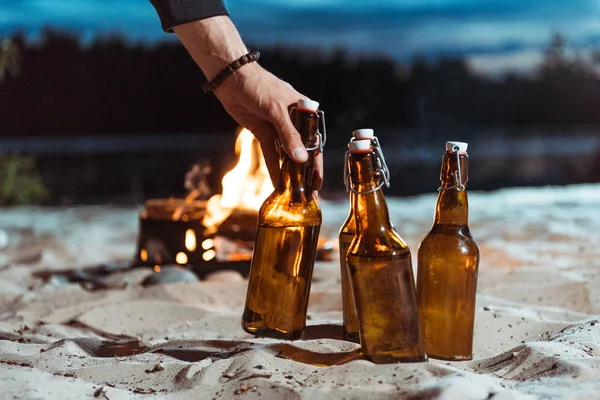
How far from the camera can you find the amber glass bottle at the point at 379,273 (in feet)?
5.23

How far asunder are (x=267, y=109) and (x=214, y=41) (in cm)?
28

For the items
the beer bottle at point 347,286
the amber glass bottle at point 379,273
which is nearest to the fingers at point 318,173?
the beer bottle at point 347,286

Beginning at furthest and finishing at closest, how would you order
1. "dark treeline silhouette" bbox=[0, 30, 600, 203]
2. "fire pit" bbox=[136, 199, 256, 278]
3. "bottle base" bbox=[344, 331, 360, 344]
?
"dark treeline silhouette" bbox=[0, 30, 600, 203] < "fire pit" bbox=[136, 199, 256, 278] < "bottle base" bbox=[344, 331, 360, 344]

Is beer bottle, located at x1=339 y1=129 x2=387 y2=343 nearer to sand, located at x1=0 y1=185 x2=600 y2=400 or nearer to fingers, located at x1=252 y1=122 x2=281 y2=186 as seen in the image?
sand, located at x1=0 y1=185 x2=600 y2=400

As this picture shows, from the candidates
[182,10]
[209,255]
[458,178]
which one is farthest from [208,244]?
[458,178]

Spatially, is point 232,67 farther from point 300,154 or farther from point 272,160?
point 300,154

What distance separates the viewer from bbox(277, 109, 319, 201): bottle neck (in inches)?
69.7

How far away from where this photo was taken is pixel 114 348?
85.0 inches

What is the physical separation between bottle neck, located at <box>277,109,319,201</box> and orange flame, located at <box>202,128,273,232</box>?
1.75 metres

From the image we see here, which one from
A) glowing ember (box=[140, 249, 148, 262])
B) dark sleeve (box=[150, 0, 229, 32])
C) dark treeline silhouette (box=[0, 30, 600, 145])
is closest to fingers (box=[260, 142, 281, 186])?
dark sleeve (box=[150, 0, 229, 32])

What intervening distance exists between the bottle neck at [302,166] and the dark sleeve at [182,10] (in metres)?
0.41

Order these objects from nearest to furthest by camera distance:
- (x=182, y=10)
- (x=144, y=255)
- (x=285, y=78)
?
(x=182, y=10) < (x=144, y=255) < (x=285, y=78)

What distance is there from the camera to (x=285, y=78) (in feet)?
35.3

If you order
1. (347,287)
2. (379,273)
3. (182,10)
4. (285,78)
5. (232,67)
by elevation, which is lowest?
(347,287)
